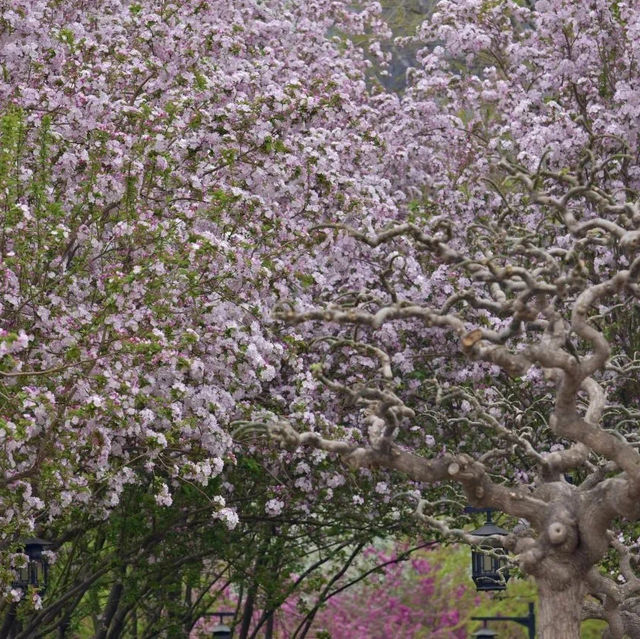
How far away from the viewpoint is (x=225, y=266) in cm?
1491

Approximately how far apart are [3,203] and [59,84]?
2.29 meters

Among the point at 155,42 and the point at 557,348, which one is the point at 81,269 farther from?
the point at 557,348

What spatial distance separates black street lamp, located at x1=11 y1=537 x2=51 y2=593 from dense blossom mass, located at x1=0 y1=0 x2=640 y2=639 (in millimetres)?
632

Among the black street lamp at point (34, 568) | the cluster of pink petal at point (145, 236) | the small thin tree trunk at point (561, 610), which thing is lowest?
the small thin tree trunk at point (561, 610)

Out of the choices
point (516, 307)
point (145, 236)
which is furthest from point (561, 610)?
point (145, 236)

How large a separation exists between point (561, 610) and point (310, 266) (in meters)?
6.52

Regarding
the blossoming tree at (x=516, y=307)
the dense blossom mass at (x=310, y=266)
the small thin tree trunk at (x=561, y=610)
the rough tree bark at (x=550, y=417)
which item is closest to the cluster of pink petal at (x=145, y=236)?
the dense blossom mass at (x=310, y=266)

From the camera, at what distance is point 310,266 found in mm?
17031

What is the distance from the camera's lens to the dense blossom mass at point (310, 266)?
11523mm

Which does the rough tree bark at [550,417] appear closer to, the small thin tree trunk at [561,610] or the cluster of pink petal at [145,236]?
the small thin tree trunk at [561,610]

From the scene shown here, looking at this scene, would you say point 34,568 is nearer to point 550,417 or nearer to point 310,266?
point 310,266

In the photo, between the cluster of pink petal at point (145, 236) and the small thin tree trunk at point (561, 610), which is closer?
the small thin tree trunk at point (561, 610)

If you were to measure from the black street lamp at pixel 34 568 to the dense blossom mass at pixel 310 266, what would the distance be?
63 cm

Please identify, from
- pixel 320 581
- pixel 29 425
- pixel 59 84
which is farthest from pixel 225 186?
pixel 320 581
